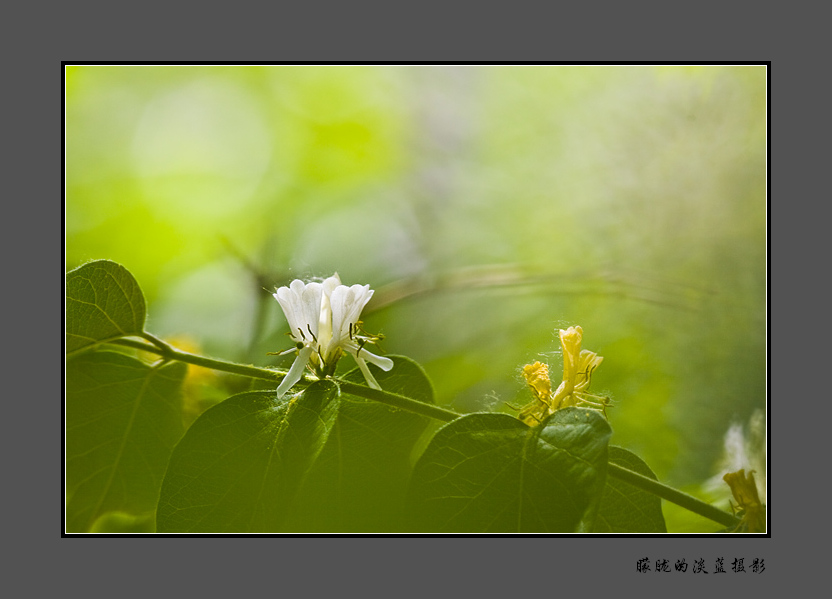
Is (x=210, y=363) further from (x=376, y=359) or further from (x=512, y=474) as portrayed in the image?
(x=512, y=474)

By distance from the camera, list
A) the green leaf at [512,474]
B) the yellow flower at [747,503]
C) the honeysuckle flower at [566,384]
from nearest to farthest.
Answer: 1. the green leaf at [512,474]
2. the honeysuckle flower at [566,384]
3. the yellow flower at [747,503]

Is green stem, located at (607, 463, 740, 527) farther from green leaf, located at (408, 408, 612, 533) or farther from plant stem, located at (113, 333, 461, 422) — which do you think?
plant stem, located at (113, 333, 461, 422)

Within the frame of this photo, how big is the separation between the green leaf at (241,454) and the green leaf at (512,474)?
12cm

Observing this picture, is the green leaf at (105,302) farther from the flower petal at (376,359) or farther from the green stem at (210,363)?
the flower petal at (376,359)

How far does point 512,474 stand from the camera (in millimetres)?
757

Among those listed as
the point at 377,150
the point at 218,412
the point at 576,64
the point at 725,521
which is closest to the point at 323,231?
the point at 377,150

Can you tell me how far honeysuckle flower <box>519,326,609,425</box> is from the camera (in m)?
0.82

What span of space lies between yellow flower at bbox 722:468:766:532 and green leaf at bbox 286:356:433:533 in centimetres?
44

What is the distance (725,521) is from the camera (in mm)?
886

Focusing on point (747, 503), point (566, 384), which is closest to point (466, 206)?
point (566, 384)

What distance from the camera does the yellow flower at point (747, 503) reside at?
95 centimetres

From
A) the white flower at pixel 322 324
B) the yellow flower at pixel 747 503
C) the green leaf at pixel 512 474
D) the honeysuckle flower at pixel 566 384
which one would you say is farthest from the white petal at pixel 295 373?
the yellow flower at pixel 747 503

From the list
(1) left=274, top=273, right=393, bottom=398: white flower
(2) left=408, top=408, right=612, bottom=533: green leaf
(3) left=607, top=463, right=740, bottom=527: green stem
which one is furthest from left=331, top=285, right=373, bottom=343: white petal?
(3) left=607, top=463, right=740, bottom=527: green stem

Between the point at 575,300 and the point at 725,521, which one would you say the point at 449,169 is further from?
the point at 725,521
